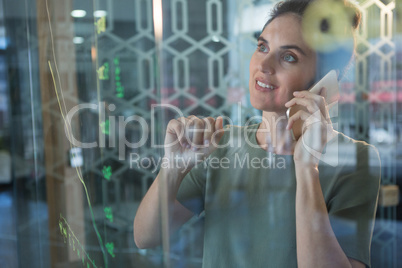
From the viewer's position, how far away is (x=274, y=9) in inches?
27.6

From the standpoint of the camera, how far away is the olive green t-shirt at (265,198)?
0.71 meters

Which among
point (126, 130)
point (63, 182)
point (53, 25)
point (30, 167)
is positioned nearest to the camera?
point (126, 130)

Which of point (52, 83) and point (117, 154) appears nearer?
point (117, 154)

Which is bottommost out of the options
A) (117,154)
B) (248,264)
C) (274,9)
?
(248,264)

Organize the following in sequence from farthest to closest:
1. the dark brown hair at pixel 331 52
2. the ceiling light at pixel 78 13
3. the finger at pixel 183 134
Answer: the ceiling light at pixel 78 13, the finger at pixel 183 134, the dark brown hair at pixel 331 52

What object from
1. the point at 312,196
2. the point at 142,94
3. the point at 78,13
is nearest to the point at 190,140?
the point at 142,94

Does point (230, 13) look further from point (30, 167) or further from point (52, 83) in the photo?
point (30, 167)

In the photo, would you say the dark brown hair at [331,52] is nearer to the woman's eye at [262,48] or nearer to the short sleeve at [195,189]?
the woman's eye at [262,48]

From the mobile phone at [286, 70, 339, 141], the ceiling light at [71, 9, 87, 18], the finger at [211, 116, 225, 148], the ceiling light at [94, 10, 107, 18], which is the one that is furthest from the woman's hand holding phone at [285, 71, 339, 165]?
the ceiling light at [71, 9, 87, 18]

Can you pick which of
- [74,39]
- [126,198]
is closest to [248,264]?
[126,198]

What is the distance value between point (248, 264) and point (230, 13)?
0.46 metres

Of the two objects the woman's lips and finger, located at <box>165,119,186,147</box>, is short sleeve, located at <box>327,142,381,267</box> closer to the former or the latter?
the woman's lips

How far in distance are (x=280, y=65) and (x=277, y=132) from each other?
0.12 m

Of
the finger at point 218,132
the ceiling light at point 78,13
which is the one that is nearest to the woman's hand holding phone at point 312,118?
the finger at point 218,132
